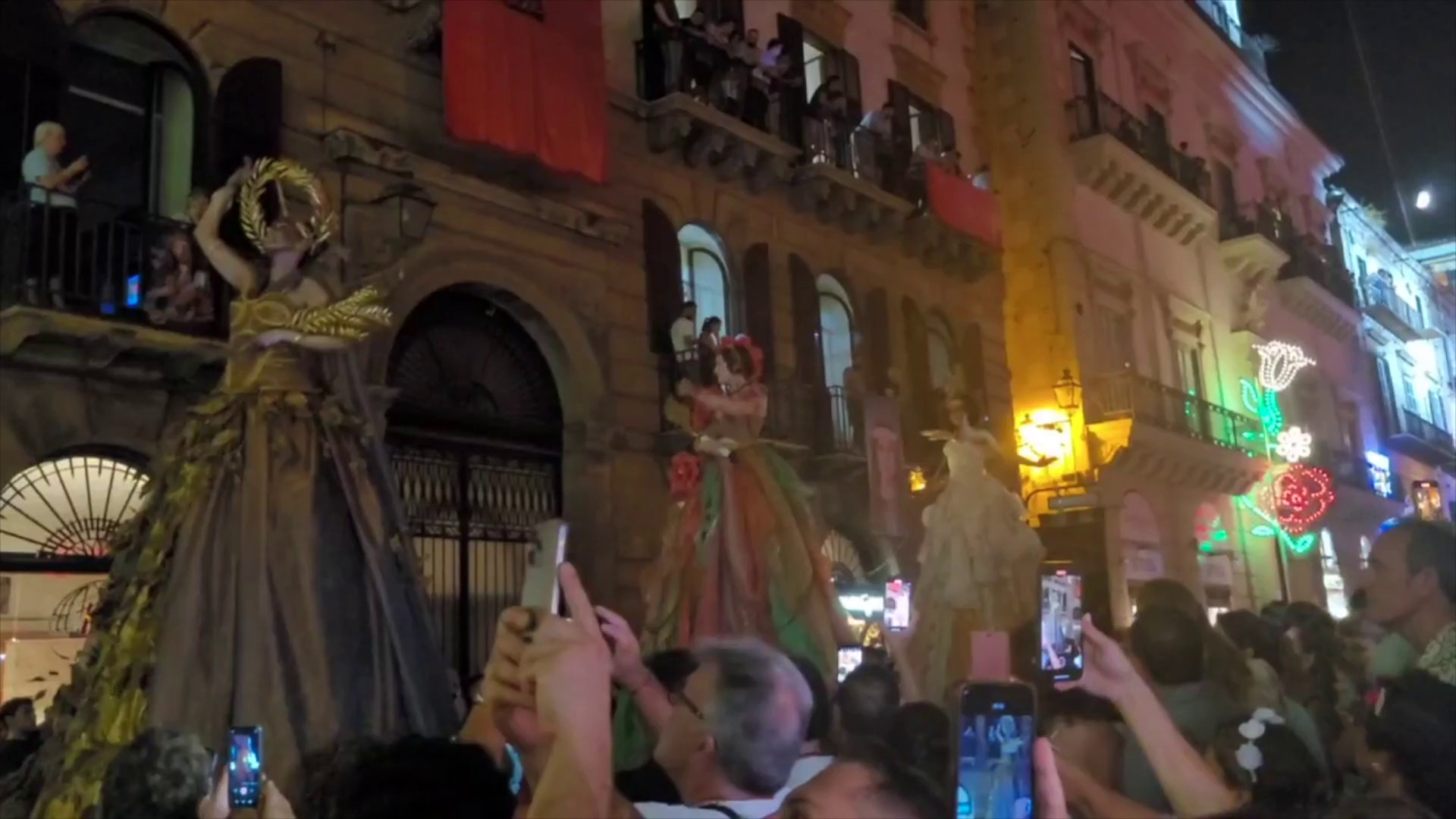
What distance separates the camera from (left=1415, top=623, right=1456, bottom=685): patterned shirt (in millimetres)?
3564

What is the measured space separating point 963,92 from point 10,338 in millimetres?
14161

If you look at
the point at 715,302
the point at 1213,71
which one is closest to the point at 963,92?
the point at 715,302

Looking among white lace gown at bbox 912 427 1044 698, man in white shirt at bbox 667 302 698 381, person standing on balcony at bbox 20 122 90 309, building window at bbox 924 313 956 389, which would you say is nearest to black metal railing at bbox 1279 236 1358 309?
building window at bbox 924 313 956 389

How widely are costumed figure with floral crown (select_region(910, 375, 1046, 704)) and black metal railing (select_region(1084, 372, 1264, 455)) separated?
1101 cm

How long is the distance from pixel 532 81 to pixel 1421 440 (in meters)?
29.1

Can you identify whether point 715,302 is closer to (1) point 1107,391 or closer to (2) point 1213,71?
(1) point 1107,391

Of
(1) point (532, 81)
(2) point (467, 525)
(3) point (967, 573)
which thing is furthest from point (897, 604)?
(1) point (532, 81)

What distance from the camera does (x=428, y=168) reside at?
9836mm

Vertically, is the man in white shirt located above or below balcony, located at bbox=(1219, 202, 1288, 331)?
below

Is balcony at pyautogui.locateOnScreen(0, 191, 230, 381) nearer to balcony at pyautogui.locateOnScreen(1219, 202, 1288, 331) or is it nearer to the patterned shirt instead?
the patterned shirt

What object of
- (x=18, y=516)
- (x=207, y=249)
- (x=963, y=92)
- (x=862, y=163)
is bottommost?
(x=18, y=516)

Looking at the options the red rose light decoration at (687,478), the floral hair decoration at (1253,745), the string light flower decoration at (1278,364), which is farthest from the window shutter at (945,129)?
the floral hair decoration at (1253,745)

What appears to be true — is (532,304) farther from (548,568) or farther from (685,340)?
(548,568)

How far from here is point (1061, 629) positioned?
2.75 m
